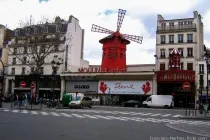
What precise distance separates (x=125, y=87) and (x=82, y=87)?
7.86m

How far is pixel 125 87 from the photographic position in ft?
147

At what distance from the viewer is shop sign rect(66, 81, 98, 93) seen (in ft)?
155

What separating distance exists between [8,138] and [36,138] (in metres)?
0.81

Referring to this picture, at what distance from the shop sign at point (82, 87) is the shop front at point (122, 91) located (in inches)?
39.7

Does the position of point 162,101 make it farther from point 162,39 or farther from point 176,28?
point 176,28

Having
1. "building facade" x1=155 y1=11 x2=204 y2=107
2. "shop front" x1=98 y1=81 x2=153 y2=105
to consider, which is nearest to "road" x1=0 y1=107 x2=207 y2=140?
"building facade" x1=155 y1=11 x2=204 y2=107

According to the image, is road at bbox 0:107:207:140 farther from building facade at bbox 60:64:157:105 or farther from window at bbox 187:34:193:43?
window at bbox 187:34:193:43

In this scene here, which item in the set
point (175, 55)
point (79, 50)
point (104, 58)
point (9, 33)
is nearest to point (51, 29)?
point (79, 50)

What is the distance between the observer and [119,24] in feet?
160

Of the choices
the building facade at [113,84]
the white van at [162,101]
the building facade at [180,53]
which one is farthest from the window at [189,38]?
the white van at [162,101]

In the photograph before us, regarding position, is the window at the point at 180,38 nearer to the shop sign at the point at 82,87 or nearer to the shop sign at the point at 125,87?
the shop sign at the point at 125,87

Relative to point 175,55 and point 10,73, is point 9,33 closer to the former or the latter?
point 10,73

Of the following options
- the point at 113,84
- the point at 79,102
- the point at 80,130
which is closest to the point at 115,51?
the point at 113,84

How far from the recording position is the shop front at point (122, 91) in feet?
142
